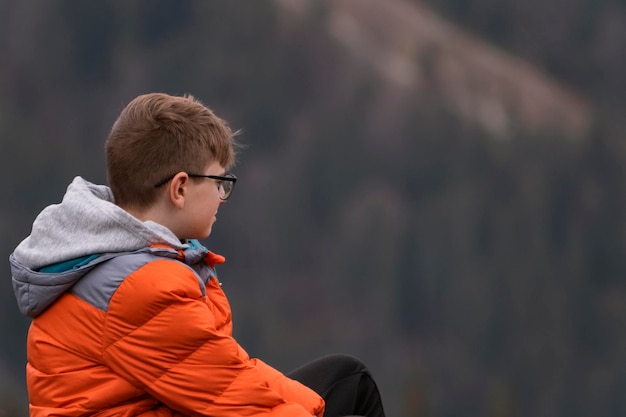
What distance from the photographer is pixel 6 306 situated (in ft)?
22.3

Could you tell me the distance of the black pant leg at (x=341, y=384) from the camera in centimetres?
172

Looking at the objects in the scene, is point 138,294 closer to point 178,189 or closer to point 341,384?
point 178,189

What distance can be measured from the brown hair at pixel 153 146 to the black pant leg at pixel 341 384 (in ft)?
1.61

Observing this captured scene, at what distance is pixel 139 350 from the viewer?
1283mm

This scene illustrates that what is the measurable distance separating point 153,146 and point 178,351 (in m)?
0.30

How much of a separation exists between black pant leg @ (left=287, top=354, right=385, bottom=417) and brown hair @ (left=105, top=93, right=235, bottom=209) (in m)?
0.49

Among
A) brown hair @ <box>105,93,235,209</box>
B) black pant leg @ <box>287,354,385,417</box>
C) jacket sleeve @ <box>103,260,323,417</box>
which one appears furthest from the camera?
black pant leg @ <box>287,354,385,417</box>

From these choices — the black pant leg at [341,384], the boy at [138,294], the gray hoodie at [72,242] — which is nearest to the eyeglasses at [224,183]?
the boy at [138,294]

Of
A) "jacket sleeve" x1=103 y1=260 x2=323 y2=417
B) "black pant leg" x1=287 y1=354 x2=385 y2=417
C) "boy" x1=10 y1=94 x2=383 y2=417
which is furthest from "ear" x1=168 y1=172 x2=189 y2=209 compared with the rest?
"black pant leg" x1=287 y1=354 x2=385 y2=417

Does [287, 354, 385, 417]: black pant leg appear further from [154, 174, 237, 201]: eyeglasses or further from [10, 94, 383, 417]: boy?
[154, 174, 237, 201]: eyeglasses

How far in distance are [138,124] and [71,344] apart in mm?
325

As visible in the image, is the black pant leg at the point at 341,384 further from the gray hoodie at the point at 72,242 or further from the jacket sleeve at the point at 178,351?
the gray hoodie at the point at 72,242

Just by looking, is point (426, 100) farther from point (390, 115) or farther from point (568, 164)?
point (568, 164)

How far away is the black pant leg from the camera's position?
1717mm
